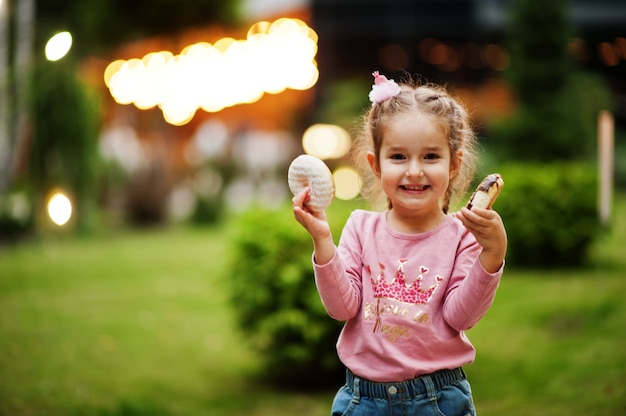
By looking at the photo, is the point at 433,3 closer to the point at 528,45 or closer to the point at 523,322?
the point at 528,45

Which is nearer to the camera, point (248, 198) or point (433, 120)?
point (433, 120)

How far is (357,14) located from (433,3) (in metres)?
2.44

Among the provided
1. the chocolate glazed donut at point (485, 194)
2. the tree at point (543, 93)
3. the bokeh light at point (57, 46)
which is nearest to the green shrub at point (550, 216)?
the tree at point (543, 93)

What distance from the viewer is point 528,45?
12828mm

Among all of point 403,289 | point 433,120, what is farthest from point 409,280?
point 433,120

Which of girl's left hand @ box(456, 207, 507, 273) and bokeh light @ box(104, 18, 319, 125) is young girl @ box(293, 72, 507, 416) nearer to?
girl's left hand @ box(456, 207, 507, 273)

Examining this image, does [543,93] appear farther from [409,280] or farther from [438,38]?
[438,38]

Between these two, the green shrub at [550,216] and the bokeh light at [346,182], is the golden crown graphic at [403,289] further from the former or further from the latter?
the bokeh light at [346,182]

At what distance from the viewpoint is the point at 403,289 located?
7.73ft

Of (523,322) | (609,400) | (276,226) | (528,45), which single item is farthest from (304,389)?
(528,45)

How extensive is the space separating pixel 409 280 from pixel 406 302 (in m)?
0.07

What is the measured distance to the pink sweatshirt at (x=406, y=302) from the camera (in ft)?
7.59

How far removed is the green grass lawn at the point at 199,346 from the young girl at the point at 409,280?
2.97 metres

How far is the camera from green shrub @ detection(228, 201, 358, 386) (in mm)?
5375
